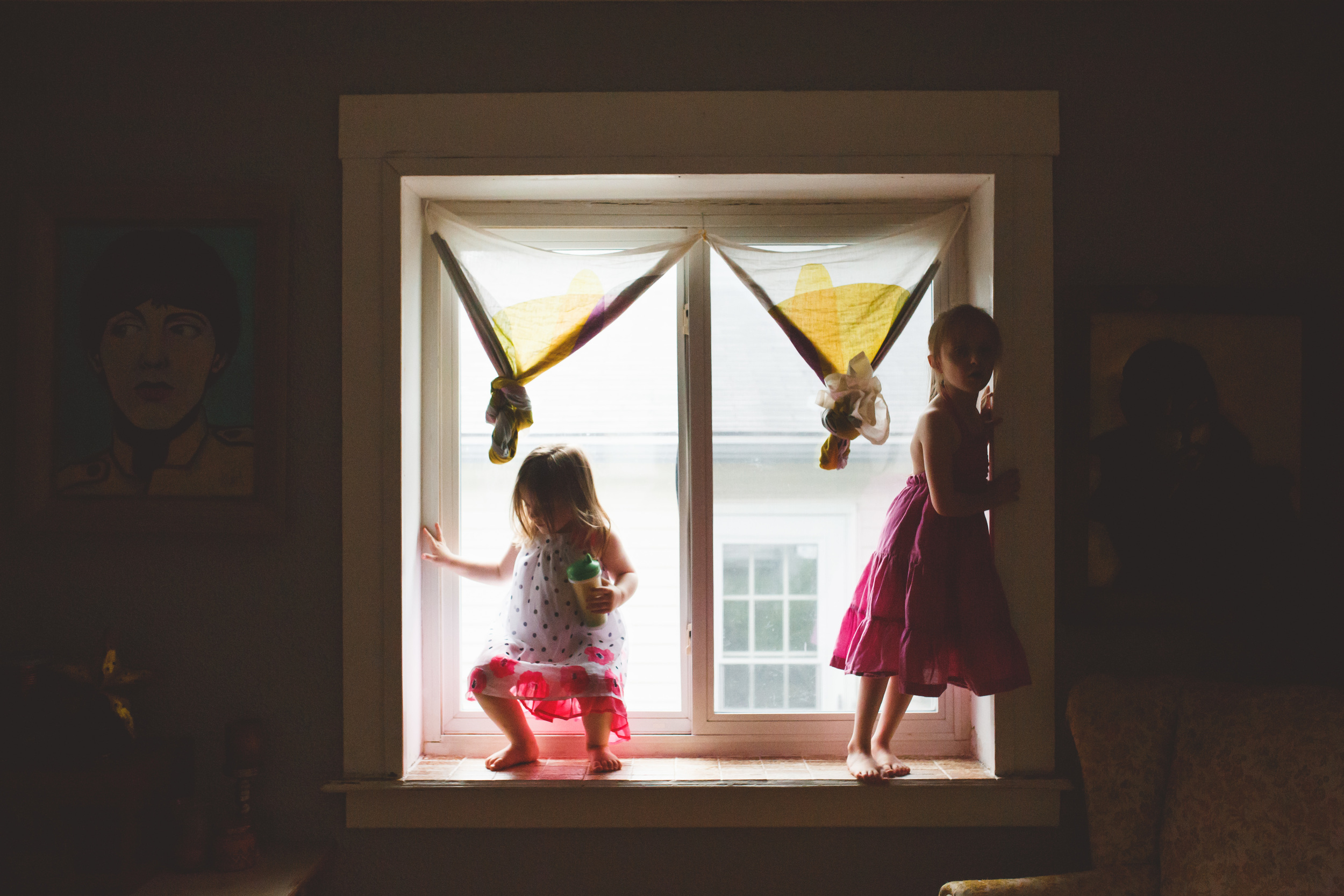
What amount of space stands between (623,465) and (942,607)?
825mm

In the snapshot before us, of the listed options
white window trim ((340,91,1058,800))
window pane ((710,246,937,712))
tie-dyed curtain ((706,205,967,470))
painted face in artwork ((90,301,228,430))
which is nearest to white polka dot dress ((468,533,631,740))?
white window trim ((340,91,1058,800))

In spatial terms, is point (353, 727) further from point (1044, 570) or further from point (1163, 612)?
point (1163, 612)

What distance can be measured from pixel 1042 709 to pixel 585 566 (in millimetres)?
1090

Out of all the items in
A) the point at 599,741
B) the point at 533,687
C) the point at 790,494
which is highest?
the point at 790,494

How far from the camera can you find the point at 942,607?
69.5 inches

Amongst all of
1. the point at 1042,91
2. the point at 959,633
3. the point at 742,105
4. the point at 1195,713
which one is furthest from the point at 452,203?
the point at 1195,713

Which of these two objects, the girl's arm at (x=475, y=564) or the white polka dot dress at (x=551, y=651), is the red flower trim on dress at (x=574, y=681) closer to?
the white polka dot dress at (x=551, y=651)

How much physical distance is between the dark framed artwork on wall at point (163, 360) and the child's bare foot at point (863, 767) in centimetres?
142

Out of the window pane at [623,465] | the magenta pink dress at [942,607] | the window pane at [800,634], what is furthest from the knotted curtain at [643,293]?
the window pane at [800,634]

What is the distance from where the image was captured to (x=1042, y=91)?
181 cm

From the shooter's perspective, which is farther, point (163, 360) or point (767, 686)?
point (767, 686)

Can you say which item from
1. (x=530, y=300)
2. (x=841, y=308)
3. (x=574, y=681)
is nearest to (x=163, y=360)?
(x=530, y=300)

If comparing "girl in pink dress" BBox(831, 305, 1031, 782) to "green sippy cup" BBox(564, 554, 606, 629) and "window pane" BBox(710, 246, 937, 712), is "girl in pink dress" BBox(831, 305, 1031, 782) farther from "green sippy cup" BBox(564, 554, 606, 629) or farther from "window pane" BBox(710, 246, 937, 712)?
"green sippy cup" BBox(564, 554, 606, 629)

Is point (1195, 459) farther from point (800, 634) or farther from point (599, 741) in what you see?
point (599, 741)
